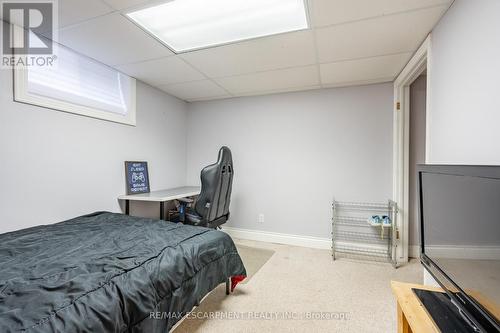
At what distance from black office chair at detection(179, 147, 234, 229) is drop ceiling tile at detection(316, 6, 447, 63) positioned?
139cm

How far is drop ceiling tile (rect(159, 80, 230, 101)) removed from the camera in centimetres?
296

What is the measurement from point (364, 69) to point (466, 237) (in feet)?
6.73

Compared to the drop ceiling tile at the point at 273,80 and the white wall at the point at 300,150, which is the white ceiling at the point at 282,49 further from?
the white wall at the point at 300,150

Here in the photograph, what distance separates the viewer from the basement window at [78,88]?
73.3 inches

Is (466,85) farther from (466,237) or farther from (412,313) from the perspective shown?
(412,313)

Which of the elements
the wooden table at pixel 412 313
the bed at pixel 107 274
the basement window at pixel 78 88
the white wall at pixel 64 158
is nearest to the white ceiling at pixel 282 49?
the basement window at pixel 78 88

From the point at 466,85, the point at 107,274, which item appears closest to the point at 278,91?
the point at 466,85

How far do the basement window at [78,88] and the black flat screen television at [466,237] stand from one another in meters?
2.77

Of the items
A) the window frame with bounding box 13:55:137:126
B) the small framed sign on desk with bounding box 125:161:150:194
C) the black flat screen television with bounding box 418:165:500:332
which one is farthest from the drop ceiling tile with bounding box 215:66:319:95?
the black flat screen television with bounding box 418:165:500:332

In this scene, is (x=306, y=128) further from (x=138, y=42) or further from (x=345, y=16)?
(x=138, y=42)

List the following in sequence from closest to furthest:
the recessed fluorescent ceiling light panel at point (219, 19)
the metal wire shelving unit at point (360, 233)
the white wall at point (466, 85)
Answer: the white wall at point (466, 85) → the recessed fluorescent ceiling light panel at point (219, 19) → the metal wire shelving unit at point (360, 233)

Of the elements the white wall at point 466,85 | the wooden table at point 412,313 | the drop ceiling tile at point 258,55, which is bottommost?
the wooden table at point 412,313

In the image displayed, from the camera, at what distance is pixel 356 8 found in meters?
1.50

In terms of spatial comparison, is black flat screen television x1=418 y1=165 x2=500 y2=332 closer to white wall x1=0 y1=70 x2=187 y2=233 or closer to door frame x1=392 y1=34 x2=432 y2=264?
door frame x1=392 y1=34 x2=432 y2=264
